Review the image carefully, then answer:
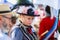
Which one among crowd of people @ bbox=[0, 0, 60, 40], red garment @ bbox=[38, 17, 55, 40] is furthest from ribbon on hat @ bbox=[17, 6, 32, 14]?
red garment @ bbox=[38, 17, 55, 40]

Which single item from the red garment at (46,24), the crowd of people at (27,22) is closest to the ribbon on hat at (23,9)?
the crowd of people at (27,22)

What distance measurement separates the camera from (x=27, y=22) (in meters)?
0.97

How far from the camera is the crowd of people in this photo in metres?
0.93

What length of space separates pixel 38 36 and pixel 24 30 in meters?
0.12

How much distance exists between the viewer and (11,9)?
0.94 metres

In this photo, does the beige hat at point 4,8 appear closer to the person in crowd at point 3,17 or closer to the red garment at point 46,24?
the person in crowd at point 3,17

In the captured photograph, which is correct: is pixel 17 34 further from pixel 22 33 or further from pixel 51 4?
pixel 51 4

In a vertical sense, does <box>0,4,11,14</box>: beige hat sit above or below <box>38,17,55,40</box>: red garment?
above

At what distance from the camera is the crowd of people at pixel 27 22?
93 cm

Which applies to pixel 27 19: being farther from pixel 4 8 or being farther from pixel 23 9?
pixel 4 8

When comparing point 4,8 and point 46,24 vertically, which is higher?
point 4,8

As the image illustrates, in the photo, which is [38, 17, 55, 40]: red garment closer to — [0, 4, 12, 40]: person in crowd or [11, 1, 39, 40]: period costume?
[11, 1, 39, 40]: period costume

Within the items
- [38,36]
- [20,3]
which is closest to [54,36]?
[38,36]

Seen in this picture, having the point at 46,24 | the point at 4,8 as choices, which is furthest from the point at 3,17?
the point at 46,24
